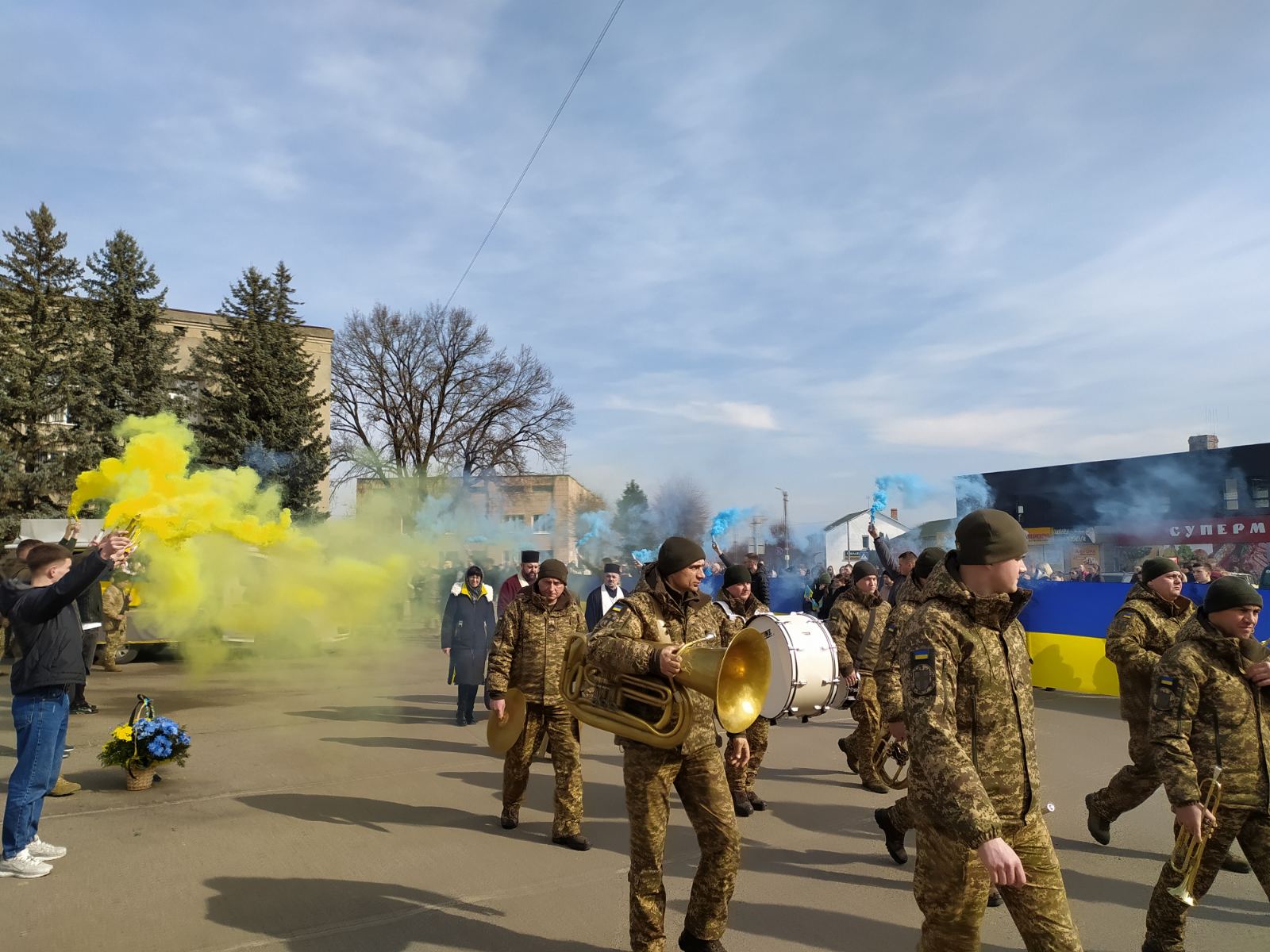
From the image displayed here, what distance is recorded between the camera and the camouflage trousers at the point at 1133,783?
17.7 ft

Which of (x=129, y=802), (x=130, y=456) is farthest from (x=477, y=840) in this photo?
(x=130, y=456)

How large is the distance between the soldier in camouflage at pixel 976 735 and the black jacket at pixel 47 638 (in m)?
4.51

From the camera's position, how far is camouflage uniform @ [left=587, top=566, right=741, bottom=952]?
3.86 m

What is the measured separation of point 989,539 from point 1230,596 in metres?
1.82

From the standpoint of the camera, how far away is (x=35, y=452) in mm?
25922

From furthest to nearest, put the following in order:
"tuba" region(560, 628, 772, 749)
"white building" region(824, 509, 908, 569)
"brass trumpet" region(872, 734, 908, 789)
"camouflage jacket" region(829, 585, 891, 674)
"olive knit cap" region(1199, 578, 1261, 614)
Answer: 1. "white building" region(824, 509, 908, 569)
2. "camouflage jacket" region(829, 585, 891, 674)
3. "brass trumpet" region(872, 734, 908, 789)
4. "olive knit cap" region(1199, 578, 1261, 614)
5. "tuba" region(560, 628, 772, 749)

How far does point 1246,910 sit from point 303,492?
27.7 metres

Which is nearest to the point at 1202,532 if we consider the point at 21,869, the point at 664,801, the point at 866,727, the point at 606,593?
the point at 606,593

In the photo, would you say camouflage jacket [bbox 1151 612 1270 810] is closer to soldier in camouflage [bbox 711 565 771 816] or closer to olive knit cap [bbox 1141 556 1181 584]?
olive knit cap [bbox 1141 556 1181 584]

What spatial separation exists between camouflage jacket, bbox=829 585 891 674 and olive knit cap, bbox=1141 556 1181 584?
90.1 inches

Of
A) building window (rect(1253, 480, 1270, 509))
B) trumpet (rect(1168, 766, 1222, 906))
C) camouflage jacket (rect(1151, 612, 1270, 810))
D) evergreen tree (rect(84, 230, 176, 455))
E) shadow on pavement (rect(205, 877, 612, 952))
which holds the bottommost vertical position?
shadow on pavement (rect(205, 877, 612, 952))

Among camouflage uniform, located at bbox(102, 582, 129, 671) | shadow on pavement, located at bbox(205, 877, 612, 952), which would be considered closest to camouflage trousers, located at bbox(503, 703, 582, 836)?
shadow on pavement, located at bbox(205, 877, 612, 952)

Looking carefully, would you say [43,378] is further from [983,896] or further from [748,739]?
[983,896]

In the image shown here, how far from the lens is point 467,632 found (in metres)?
10.0
